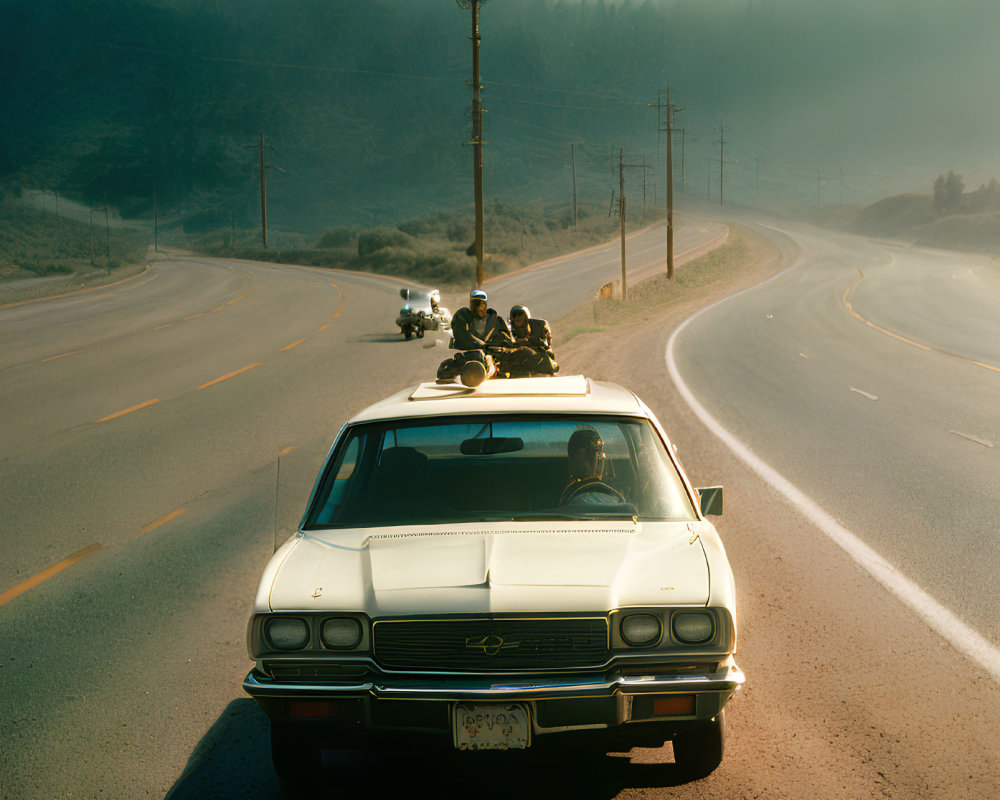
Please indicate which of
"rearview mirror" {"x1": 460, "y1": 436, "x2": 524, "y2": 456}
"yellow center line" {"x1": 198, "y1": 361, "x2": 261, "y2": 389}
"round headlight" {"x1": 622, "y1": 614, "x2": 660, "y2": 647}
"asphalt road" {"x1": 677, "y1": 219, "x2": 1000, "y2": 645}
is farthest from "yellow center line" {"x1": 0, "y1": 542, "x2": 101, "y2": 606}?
"yellow center line" {"x1": 198, "y1": 361, "x2": 261, "y2": 389}

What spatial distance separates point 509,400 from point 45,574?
430cm

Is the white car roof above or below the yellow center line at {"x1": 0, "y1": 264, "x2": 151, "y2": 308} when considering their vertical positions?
below

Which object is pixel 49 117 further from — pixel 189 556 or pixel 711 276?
pixel 189 556

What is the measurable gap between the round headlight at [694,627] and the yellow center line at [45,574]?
16.1 ft

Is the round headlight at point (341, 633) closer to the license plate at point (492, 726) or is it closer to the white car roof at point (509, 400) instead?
the license plate at point (492, 726)

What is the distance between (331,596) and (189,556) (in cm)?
434

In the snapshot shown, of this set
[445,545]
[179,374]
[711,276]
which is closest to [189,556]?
[445,545]

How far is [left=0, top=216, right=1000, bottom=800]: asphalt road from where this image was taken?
394 cm

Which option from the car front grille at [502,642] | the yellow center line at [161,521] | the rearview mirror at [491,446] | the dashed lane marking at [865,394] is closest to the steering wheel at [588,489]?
the rearview mirror at [491,446]

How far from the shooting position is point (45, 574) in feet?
23.0

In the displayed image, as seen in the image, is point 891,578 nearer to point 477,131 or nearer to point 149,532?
point 149,532

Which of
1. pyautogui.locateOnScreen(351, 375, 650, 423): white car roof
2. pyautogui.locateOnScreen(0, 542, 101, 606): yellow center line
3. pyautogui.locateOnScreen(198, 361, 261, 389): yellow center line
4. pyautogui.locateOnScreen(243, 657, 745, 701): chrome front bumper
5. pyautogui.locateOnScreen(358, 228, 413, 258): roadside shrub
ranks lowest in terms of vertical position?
pyautogui.locateOnScreen(0, 542, 101, 606): yellow center line

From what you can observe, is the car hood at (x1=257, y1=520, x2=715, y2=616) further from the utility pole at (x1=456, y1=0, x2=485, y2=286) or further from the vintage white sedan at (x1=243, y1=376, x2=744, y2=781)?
the utility pole at (x1=456, y1=0, x2=485, y2=286)

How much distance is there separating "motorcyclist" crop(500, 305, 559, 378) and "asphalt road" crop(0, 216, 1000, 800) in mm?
1891
